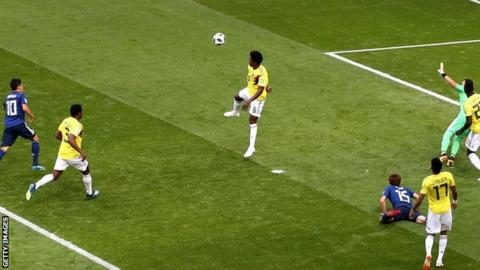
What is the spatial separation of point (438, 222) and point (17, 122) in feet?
33.7

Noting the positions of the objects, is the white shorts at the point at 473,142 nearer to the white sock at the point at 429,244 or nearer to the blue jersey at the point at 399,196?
the blue jersey at the point at 399,196

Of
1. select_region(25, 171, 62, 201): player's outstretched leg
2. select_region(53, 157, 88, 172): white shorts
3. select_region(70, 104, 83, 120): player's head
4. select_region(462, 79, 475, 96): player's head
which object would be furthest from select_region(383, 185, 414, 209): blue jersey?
select_region(25, 171, 62, 201): player's outstretched leg

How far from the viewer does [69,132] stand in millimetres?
28156

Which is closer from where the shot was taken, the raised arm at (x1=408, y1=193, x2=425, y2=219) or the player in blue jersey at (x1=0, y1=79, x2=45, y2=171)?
the raised arm at (x1=408, y1=193, x2=425, y2=219)

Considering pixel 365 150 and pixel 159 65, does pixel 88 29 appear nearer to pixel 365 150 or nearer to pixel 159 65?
pixel 159 65

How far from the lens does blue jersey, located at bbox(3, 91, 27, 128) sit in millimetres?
30188

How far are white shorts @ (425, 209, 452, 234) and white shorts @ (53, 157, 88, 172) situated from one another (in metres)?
7.57

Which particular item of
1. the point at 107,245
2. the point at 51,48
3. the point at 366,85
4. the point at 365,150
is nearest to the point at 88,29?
the point at 51,48

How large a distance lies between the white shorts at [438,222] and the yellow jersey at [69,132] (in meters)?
7.69

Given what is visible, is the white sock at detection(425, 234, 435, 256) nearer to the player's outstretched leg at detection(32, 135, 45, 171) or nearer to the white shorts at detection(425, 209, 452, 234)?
the white shorts at detection(425, 209, 452, 234)

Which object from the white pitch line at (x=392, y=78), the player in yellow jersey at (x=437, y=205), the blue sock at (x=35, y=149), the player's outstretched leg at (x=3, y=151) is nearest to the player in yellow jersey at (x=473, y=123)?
the player in yellow jersey at (x=437, y=205)

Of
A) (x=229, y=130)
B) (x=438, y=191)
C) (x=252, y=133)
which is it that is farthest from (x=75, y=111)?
(x=438, y=191)

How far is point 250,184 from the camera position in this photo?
30.2 meters

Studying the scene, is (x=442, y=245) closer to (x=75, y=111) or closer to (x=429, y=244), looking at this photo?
(x=429, y=244)
